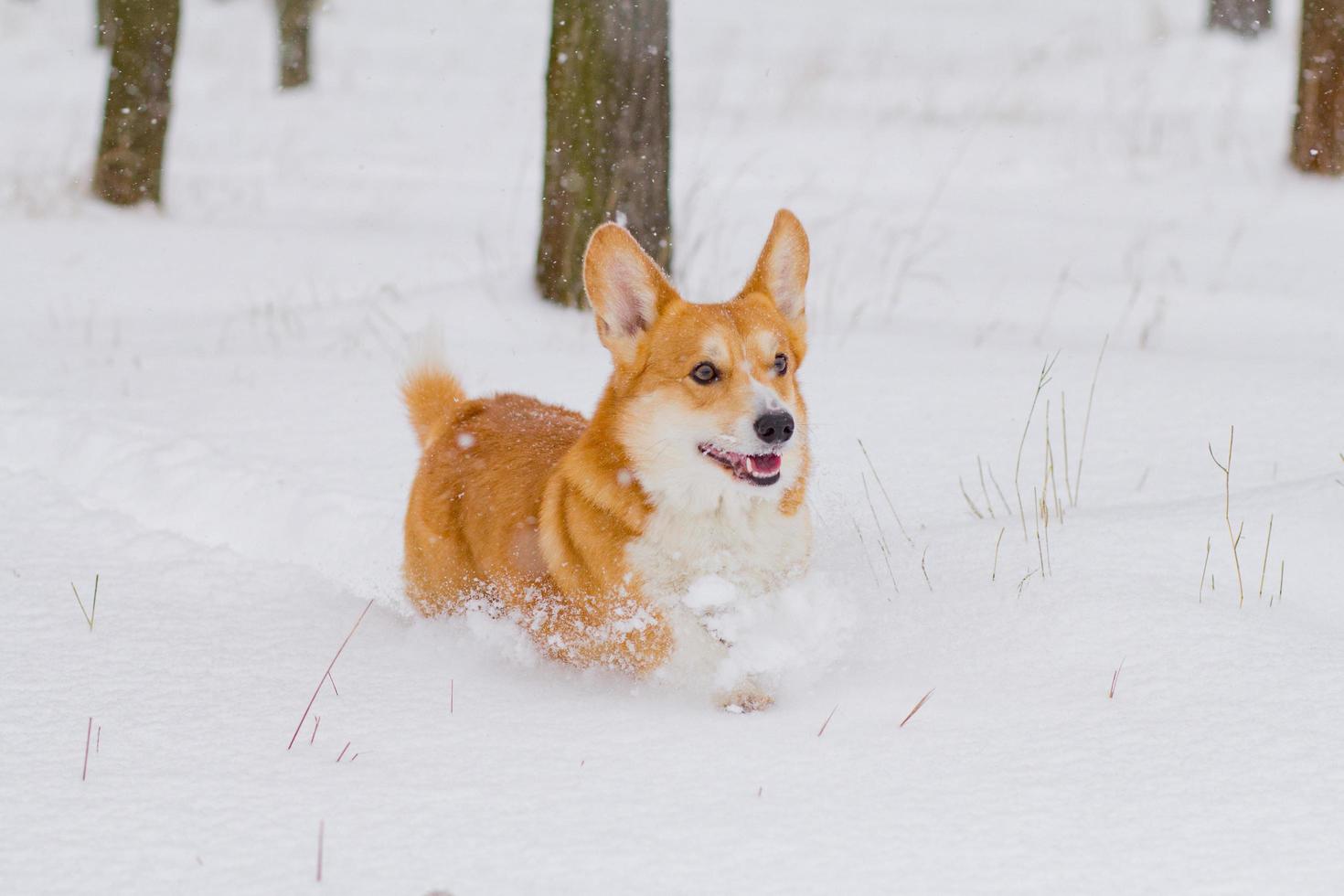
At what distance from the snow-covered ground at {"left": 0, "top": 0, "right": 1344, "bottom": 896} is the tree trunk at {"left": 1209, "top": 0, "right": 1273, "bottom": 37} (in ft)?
20.3

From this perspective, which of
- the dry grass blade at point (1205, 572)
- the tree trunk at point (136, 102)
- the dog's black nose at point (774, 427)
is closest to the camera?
the dog's black nose at point (774, 427)

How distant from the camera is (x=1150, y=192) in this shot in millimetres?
8820

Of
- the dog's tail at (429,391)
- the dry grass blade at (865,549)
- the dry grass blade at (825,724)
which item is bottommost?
the dry grass blade at (825,724)

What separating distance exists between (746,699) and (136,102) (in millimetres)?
7208

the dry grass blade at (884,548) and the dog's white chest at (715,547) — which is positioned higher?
the dog's white chest at (715,547)

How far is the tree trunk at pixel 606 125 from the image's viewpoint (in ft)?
18.4

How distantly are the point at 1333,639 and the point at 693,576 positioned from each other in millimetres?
1394

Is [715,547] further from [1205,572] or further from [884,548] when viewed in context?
[1205,572]

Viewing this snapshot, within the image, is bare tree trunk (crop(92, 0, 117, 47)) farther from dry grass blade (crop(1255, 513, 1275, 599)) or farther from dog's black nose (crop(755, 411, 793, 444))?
dry grass blade (crop(1255, 513, 1275, 599))

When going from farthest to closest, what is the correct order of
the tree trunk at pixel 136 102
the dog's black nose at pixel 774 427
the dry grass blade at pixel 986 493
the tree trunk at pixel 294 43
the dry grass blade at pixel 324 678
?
the tree trunk at pixel 294 43, the tree trunk at pixel 136 102, the dry grass blade at pixel 986 493, the dog's black nose at pixel 774 427, the dry grass blade at pixel 324 678

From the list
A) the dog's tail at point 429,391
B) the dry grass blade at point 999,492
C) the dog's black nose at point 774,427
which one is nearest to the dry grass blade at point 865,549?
the dry grass blade at point 999,492

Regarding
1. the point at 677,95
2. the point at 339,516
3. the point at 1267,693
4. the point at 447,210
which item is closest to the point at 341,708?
the point at 339,516

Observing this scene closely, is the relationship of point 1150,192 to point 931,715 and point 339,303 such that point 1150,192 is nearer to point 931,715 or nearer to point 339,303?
point 339,303

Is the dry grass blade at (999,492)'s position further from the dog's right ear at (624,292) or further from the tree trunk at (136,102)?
the tree trunk at (136,102)
